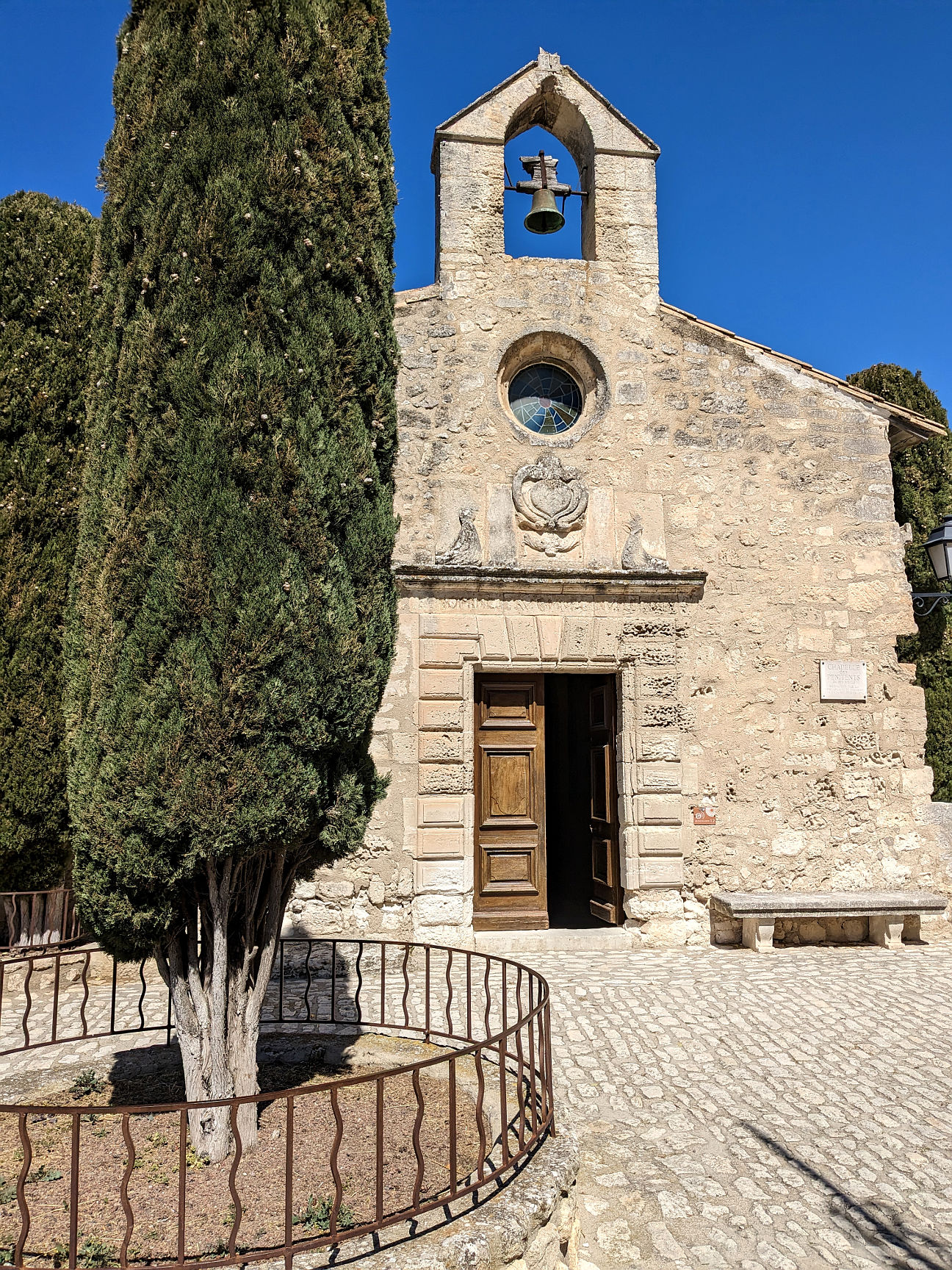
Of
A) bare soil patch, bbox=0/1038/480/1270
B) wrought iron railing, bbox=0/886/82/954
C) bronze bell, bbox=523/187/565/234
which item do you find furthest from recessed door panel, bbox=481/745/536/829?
bronze bell, bbox=523/187/565/234

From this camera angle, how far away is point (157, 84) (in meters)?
3.26

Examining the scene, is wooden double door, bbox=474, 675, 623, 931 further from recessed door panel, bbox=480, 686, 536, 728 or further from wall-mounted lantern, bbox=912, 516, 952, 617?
wall-mounted lantern, bbox=912, 516, 952, 617

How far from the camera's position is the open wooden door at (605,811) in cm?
721

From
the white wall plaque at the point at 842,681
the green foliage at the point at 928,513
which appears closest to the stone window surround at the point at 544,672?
the white wall plaque at the point at 842,681

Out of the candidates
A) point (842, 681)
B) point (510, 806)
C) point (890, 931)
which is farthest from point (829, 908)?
point (510, 806)

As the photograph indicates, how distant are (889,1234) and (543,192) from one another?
7238 mm

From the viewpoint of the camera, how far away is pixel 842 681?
286 inches

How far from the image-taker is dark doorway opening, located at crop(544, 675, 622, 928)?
7.70 m

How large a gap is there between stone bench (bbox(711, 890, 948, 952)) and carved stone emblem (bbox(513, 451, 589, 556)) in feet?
10.1

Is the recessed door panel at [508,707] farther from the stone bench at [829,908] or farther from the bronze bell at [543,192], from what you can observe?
the bronze bell at [543,192]

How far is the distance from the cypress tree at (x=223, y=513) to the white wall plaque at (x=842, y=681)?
4.99 metres

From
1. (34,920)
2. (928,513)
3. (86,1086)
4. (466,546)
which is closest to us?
(86,1086)

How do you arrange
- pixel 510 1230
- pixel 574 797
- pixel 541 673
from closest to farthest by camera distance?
1. pixel 510 1230
2. pixel 541 673
3. pixel 574 797

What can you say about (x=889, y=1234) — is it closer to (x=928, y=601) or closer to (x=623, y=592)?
(x=623, y=592)
